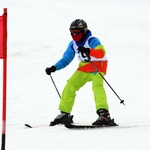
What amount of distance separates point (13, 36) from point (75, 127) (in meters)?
13.8

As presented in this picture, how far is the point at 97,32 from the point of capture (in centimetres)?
2153

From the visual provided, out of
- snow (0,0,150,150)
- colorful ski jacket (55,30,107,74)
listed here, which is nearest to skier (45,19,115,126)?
colorful ski jacket (55,30,107,74)

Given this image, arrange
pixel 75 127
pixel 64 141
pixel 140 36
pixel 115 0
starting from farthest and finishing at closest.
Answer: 1. pixel 115 0
2. pixel 140 36
3. pixel 75 127
4. pixel 64 141

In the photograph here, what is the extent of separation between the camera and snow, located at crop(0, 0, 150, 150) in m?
6.12

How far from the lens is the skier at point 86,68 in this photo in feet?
23.7

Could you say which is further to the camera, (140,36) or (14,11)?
(14,11)

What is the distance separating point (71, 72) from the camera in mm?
15734

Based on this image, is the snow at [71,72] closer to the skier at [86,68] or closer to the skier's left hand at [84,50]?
the skier at [86,68]

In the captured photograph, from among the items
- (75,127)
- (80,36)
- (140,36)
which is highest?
(140,36)

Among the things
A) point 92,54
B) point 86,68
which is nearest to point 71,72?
point 86,68

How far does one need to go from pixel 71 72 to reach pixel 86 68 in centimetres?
808

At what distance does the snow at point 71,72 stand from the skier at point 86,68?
361 millimetres

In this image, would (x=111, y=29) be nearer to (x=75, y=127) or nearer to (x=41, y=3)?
(x=41, y=3)

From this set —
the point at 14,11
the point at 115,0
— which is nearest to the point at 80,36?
the point at 14,11
